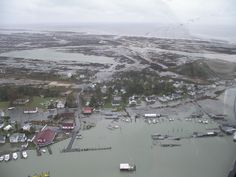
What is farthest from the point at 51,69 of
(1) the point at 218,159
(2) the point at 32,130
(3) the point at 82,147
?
(1) the point at 218,159

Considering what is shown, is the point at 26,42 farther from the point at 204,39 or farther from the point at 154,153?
the point at 154,153

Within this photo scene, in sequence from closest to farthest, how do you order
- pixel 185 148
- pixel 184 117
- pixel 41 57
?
pixel 185 148
pixel 184 117
pixel 41 57

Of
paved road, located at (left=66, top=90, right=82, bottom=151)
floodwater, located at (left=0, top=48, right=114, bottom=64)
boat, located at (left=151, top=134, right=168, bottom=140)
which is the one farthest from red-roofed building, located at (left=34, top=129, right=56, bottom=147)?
floodwater, located at (left=0, top=48, right=114, bottom=64)

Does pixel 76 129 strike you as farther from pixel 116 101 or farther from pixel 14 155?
pixel 116 101

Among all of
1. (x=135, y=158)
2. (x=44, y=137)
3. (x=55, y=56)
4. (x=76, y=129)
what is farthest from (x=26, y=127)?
(x=55, y=56)

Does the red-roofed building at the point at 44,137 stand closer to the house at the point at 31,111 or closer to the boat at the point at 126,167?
the house at the point at 31,111

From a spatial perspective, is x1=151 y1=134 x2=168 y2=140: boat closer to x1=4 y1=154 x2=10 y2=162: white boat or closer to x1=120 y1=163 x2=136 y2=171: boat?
x1=120 y1=163 x2=136 y2=171: boat
